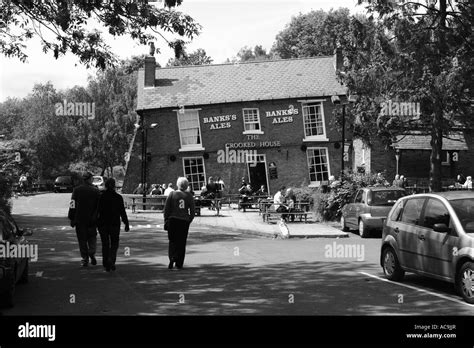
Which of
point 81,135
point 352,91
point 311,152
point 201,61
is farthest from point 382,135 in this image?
point 201,61

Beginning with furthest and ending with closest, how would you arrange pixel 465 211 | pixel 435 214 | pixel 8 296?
1. pixel 435 214
2. pixel 465 211
3. pixel 8 296

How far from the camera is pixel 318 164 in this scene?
3934cm

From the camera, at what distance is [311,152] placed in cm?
3944

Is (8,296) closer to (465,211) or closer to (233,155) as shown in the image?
(465,211)

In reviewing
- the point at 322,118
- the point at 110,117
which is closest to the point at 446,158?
the point at 322,118

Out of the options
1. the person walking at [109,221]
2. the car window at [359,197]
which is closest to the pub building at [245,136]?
the car window at [359,197]

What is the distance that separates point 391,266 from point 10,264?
21.4 feet

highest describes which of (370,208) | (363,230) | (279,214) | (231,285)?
(370,208)

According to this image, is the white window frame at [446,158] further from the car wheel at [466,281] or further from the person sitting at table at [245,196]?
the car wheel at [466,281]

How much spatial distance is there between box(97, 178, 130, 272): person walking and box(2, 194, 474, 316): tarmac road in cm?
38

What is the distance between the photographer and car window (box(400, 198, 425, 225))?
35.2ft

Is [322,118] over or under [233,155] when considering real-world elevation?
over
